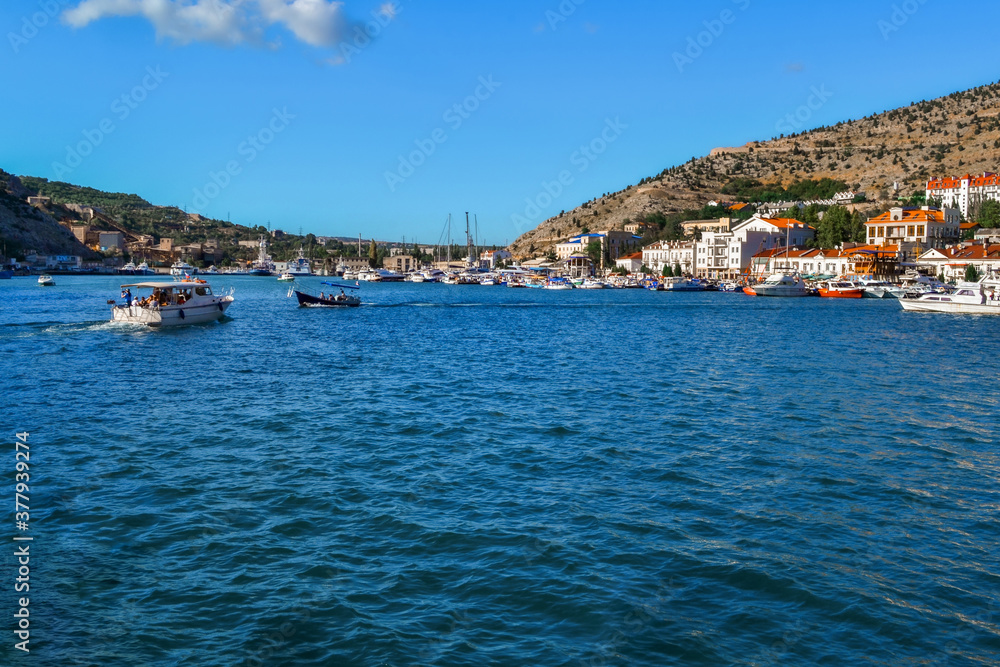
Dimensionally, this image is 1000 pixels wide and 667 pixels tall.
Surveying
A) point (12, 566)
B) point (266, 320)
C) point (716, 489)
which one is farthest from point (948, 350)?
point (266, 320)

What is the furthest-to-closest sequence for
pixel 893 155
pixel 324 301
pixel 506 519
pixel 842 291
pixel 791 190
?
pixel 791 190
pixel 893 155
pixel 842 291
pixel 324 301
pixel 506 519

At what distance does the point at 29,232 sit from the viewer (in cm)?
16925

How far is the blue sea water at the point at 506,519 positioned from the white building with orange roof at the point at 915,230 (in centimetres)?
9416

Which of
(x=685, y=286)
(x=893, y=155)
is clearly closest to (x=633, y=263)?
(x=685, y=286)

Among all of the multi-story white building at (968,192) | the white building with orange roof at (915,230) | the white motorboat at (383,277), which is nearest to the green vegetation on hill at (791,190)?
the multi-story white building at (968,192)

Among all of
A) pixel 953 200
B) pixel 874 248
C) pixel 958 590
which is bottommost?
pixel 958 590

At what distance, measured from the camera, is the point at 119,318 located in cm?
3906

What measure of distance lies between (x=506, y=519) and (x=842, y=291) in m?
81.3

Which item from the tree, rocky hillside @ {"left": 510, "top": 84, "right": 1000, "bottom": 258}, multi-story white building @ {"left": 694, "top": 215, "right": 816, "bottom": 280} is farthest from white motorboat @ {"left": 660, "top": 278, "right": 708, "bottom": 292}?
rocky hillside @ {"left": 510, "top": 84, "right": 1000, "bottom": 258}

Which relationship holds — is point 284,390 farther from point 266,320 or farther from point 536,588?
point 266,320

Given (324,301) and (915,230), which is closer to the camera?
(324,301)

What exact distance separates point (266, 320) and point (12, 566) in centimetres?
4051

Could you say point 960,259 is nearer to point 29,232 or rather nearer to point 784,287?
point 784,287

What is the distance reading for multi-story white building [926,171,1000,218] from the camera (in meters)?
125
